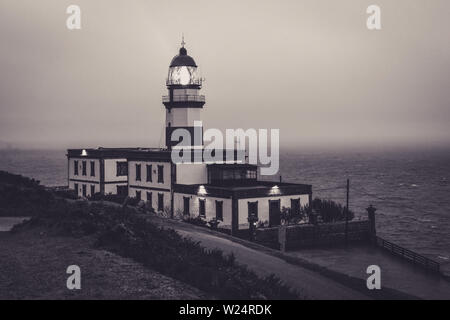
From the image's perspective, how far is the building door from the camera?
39719 millimetres

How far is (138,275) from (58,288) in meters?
2.54

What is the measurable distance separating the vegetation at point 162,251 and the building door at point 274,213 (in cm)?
1229

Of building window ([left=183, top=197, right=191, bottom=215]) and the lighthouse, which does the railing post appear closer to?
building window ([left=183, top=197, right=191, bottom=215])

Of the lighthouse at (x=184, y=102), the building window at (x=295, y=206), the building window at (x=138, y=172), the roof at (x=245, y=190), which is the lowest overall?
the building window at (x=295, y=206)

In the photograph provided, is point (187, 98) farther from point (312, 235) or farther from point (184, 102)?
point (312, 235)

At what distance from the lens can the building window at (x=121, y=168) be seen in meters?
51.6

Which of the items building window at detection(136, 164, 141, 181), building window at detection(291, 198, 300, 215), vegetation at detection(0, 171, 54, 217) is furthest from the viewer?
building window at detection(136, 164, 141, 181)

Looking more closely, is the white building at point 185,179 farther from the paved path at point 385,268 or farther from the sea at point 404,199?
the sea at point 404,199

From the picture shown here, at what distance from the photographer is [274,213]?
39938mm

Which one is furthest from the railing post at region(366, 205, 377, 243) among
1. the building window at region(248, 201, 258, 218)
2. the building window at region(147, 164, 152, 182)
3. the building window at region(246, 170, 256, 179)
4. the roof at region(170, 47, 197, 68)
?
the roof at region(170, 47, 197, 68)

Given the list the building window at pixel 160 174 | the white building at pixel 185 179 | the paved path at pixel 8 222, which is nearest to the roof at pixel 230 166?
the white building at pixel 185 179

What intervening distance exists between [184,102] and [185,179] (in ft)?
25.5

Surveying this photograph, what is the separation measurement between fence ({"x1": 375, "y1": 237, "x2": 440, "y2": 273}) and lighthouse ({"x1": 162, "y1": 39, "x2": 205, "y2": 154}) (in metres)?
17.9
